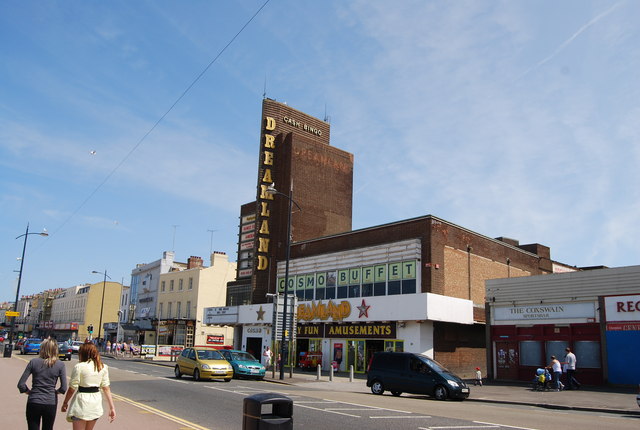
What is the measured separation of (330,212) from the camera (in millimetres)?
47594

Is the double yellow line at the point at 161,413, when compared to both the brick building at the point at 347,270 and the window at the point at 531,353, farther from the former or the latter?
the window at the point at 531,353

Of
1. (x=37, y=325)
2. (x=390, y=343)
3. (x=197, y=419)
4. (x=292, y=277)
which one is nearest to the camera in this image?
(x=197, y=419)

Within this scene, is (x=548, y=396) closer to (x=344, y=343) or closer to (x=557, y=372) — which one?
(x=557, y=372)

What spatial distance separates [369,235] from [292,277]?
8.46 meters

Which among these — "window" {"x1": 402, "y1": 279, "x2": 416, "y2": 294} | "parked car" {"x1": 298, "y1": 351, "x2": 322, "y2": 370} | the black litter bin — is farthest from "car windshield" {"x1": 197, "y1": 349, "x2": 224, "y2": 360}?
the black litter bin

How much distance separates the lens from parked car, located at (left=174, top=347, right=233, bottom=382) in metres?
23.8

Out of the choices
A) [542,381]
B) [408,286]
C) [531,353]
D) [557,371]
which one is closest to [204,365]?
[542,381]

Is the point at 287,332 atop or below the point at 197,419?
atop

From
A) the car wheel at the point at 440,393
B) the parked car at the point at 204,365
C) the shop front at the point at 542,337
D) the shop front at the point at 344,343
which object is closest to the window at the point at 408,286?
the shop front at the point at 344,343

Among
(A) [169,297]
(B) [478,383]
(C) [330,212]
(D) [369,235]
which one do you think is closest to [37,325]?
(A) [169,297]

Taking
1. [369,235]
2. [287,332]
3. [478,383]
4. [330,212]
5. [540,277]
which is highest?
[330,212]

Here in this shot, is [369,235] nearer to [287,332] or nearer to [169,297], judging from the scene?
[287,332]

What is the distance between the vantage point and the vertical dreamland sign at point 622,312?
2414cm

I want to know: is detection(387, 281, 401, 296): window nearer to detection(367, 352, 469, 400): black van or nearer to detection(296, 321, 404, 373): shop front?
detection(296, 321, 404, 373): shop front
